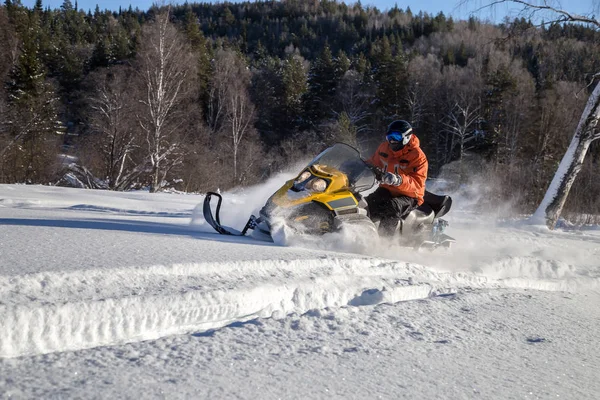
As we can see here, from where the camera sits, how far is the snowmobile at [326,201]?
4684 mm

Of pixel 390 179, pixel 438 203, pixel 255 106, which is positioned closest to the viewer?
pixel 390 179

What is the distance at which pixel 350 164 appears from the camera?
514 centimetres

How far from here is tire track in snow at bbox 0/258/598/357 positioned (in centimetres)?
221

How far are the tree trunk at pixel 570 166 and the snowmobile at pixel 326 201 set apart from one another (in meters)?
6.06

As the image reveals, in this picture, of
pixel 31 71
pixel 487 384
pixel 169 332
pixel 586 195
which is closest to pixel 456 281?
pixel 487 384

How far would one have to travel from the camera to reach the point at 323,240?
186 inches

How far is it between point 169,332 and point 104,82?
2583cm

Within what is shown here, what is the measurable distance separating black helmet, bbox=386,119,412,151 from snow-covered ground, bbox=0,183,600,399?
1.70 meters

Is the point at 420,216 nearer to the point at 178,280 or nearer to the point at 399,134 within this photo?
the point at 399,134

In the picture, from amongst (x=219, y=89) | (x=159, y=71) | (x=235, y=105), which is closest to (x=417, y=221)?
(x=159, y=71)

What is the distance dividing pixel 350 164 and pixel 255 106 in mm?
38145

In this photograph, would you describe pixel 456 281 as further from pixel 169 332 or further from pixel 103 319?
pixel 103 319

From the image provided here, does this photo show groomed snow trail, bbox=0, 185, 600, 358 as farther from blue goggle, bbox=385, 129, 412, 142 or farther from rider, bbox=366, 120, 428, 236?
blue goggle, bbox=385, 129, 412, 142

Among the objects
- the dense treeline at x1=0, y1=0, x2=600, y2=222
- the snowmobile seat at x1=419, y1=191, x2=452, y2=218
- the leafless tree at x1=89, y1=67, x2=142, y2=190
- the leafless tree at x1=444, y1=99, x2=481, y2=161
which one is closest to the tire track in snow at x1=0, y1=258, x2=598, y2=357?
the snowmobile seat at x1=419, y1=191, x2=452, y2=218
